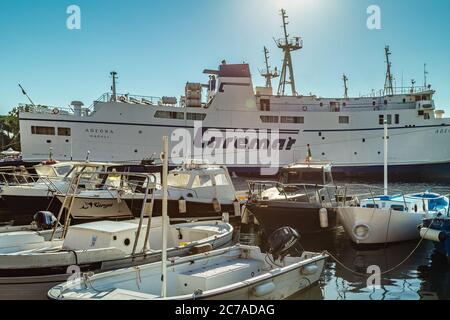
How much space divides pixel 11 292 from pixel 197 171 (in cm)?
915

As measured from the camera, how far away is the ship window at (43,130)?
28797mm

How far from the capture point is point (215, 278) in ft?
21.7

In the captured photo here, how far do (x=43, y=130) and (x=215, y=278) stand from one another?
86.6ft

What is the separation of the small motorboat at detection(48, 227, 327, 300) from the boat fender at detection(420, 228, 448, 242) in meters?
3.82

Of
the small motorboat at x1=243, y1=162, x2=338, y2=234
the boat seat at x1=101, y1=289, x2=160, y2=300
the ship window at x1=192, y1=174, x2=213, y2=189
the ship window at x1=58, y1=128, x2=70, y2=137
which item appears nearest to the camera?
the boat seat at x1=101, y1=289, x2=160, y2=300

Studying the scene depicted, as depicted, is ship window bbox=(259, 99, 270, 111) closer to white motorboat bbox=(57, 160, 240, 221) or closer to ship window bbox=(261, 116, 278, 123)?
ship window bbox=(261, 116, 278, 123)

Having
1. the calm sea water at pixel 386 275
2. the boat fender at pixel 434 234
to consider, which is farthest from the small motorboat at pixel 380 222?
the boat fender at pixel 434 234

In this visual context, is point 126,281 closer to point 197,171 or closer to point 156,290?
point 156,290

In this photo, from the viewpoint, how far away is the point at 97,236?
7363 millimetres

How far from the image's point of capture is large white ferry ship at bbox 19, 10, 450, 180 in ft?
101

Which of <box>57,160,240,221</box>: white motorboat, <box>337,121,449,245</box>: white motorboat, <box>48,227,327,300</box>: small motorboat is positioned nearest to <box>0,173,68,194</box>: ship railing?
<box>57,160,240,221</box>: white motorboat

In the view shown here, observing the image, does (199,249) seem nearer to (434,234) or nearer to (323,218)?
(323,218)

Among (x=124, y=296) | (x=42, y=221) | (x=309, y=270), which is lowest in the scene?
(x=309, y=270)

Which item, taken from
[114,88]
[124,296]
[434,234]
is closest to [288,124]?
[114,88]
